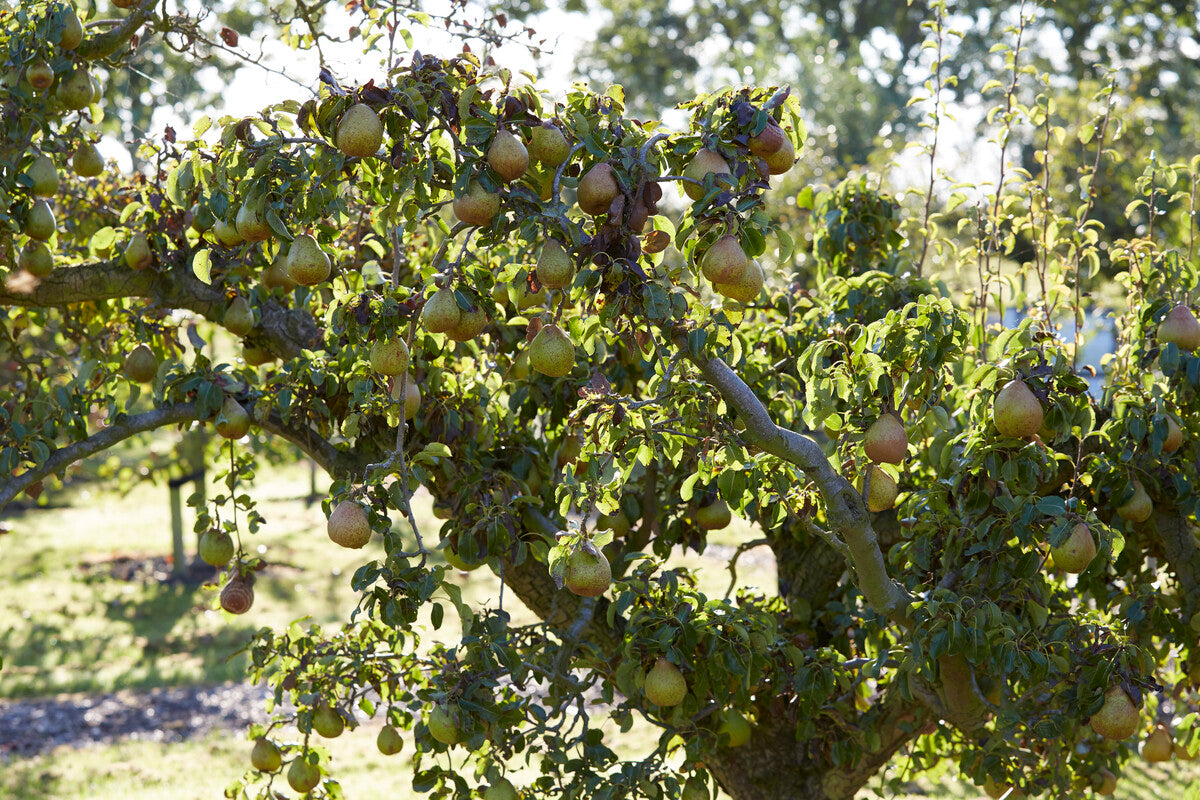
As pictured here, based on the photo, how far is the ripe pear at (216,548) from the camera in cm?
310

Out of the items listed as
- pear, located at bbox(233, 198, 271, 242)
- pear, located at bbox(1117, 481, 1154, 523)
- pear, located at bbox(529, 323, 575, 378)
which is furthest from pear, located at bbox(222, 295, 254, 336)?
pear, located at bbox(1117, 481, 1154, 523)

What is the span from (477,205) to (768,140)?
0.52 meters

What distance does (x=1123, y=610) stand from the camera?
2811 mm

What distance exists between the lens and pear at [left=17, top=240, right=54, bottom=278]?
3088mm

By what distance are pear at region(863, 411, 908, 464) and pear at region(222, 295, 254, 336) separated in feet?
6.34

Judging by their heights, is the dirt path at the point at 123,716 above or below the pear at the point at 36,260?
above

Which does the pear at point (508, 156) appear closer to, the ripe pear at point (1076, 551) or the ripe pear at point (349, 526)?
the ripe pear at point (349, 526)

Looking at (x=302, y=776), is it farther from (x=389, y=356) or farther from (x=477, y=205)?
(x=477, y=205)

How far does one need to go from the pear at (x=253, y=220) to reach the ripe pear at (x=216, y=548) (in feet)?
4.93

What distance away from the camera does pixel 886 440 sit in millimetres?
2225

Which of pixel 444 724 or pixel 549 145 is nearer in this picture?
pixel 549 145

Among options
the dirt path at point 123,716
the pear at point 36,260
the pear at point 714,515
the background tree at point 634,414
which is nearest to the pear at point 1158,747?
the background tree at point 634,414

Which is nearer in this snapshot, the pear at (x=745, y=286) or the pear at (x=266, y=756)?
the pear at (x=745, y=286)

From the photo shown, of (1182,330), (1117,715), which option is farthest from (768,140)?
(1117,715)
